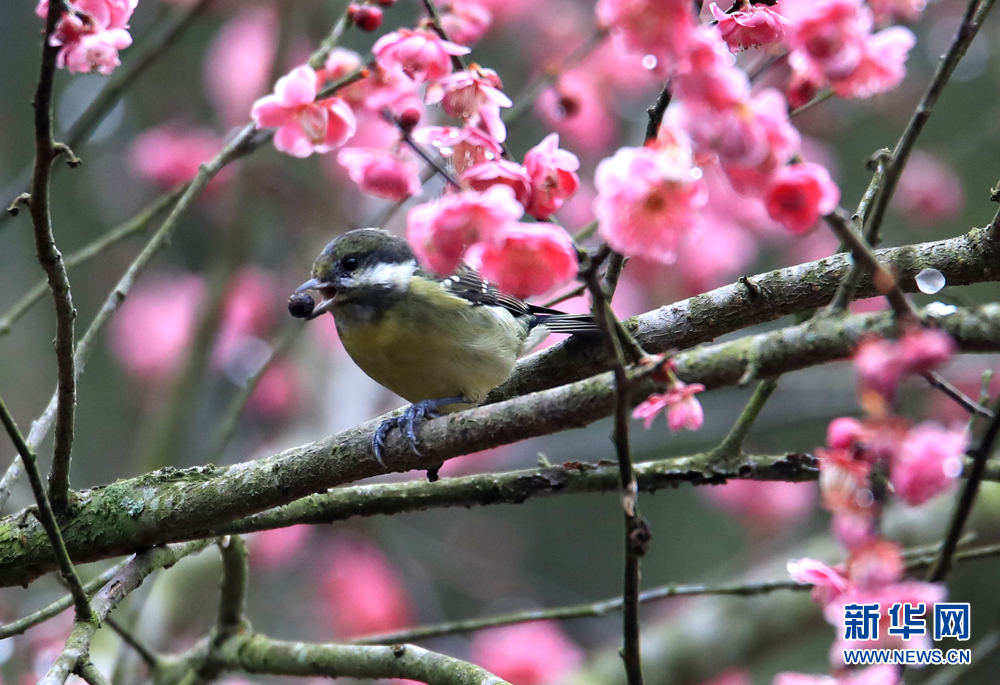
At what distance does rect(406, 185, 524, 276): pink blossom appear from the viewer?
142 centimetres

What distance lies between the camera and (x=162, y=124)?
6.19 meters

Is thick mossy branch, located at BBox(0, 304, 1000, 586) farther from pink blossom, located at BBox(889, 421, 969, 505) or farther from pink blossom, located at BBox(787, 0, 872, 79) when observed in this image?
pink blossom, located at BBox(787, 0, 872, 79)

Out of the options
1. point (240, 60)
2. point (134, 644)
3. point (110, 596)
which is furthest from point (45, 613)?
point (240, 60)

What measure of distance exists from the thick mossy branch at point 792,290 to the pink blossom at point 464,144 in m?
0.77

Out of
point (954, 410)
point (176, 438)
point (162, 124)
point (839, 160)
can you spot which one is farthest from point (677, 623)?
point (839, 160)

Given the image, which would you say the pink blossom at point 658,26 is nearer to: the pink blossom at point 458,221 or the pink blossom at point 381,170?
the pink blossom at point 458,221

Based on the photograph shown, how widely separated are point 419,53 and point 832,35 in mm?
898

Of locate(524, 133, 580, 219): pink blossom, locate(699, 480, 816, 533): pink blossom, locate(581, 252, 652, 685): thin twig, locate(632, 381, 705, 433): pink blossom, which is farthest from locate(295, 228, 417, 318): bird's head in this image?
locate(699, 480, 816, 533): pink blossom

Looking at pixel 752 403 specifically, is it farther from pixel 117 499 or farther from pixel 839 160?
pixel 839 160

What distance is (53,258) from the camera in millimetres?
1814

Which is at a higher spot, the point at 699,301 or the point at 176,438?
the point at 176,438

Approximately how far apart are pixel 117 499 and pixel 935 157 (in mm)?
5448

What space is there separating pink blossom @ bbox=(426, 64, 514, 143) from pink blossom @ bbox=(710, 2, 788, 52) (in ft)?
1.43

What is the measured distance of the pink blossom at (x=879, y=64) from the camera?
138 cm
